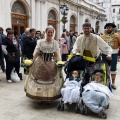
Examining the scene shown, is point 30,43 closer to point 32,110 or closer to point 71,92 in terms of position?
point 32,110

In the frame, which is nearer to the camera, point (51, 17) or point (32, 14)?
point (32, 14)

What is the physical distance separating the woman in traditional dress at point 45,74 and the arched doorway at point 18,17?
11152 millimetres

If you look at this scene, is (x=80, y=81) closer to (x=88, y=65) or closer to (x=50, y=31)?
(x=88, y=65)

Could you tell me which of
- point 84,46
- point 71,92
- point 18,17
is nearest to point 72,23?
point 18,17

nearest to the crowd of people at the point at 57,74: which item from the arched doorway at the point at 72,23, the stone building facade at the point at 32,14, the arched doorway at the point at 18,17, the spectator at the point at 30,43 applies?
the spectator at the point at 30,43

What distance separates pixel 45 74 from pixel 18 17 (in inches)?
487

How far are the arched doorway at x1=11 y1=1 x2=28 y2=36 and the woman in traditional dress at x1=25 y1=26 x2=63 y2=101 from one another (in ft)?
36.6

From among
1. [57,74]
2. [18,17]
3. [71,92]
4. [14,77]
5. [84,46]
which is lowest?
[14,77]

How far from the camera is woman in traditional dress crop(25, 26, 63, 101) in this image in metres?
4.25

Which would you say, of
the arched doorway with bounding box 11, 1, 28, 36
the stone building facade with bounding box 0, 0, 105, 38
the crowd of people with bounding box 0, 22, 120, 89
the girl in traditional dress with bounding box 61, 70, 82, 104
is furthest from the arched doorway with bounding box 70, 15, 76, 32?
the girl in traditional dress with bounding box 61, 70, 82, 104

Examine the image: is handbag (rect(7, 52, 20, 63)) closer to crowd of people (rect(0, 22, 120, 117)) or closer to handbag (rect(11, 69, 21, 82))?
handbag (rect(11, 69, 21, 82))

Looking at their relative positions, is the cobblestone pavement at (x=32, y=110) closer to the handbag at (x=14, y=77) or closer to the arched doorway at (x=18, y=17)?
the handbag at (x=14, y=77)

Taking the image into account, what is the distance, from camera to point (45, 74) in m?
4.41

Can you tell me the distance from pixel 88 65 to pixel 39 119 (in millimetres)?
1710
